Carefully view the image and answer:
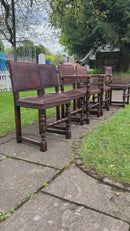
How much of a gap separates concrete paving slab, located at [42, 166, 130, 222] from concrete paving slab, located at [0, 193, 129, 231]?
0.24 ft

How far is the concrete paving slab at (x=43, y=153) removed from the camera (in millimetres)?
2131

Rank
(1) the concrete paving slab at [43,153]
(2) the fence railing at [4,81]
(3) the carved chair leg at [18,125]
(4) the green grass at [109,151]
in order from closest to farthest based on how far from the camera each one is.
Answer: (4) the green grass at [109,151] < (1) the concrete paving slab at [43,153] < (3) the carved chair leg at [18,125] < (2) the fence railing at [4,81]

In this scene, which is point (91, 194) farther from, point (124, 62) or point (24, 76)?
point (124, 62)

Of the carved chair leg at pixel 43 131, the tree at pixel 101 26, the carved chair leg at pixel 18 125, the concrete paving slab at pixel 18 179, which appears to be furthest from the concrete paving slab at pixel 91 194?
the tree at pixel 101 26

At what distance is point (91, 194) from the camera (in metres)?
1.55

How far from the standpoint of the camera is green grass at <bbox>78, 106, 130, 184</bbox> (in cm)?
189

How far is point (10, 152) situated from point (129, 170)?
138 centimetres

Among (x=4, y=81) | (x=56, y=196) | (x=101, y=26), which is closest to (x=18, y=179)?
(x=56, y=196)

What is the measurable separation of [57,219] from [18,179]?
62 cm

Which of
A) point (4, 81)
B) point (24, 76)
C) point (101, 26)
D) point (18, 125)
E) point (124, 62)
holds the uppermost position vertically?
point (101, 26)

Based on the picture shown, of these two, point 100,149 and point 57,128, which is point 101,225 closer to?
point 100,149

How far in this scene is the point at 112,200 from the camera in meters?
1.49

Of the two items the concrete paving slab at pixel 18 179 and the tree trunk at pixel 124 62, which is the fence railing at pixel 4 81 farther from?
the concrete paving slab at pixel 18 179

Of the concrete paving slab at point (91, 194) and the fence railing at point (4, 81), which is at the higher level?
the fence railing at point (4, 81)
